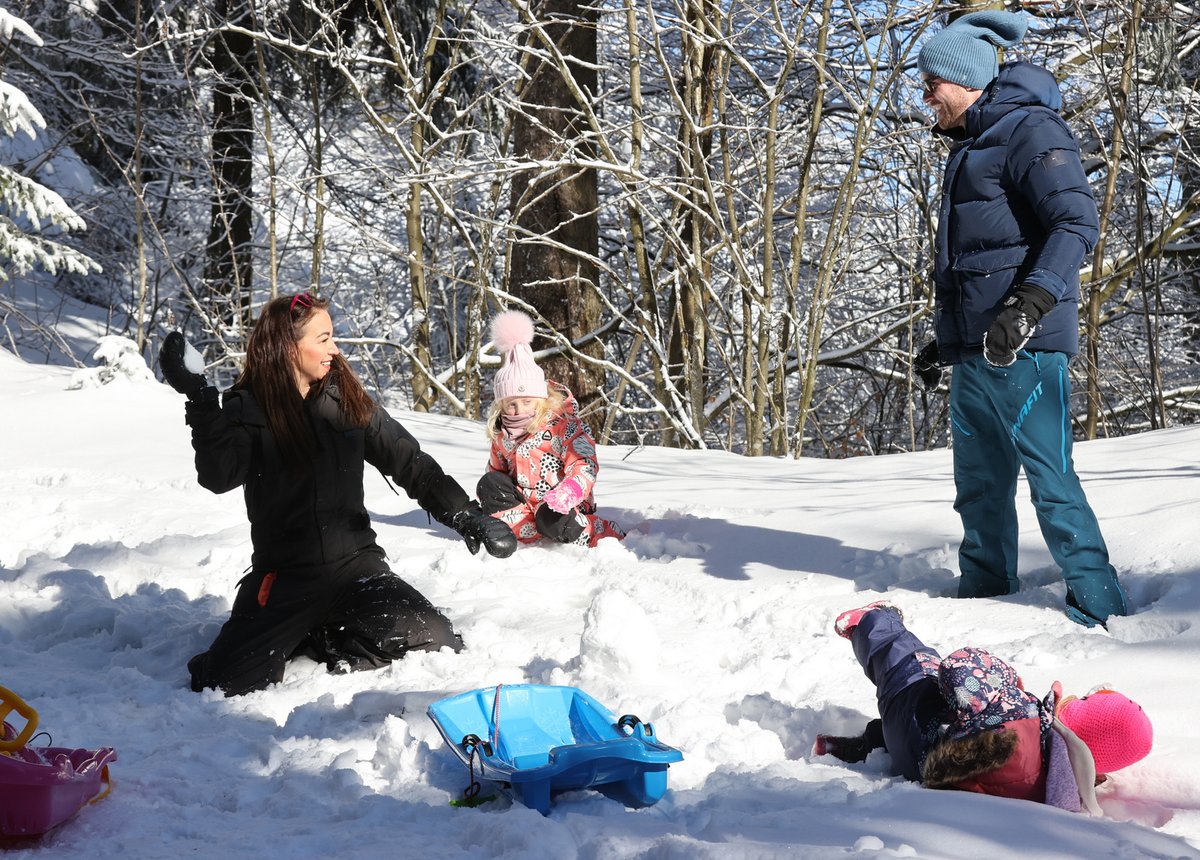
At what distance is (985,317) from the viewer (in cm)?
335

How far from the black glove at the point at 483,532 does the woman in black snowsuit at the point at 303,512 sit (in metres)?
0.30

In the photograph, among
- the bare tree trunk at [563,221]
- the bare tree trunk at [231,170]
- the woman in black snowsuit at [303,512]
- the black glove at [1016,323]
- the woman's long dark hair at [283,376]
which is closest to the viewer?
the black glove at [1016,323]

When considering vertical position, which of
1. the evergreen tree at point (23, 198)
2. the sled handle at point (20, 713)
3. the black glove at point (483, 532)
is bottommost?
the sled handle at point (20, 713)

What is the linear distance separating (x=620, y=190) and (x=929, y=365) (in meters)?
8.70

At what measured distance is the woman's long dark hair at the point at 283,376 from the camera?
A: 11.8 ft

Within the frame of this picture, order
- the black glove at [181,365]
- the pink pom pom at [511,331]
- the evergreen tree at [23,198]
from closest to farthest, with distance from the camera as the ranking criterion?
the black glove at [181,365] → the pink pom pom at [511,331] → the evergreen tree at [23,198]

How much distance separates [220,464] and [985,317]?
2.33 m

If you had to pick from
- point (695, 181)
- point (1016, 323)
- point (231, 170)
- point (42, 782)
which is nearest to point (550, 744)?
point (42, 782)

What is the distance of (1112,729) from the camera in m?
2.29

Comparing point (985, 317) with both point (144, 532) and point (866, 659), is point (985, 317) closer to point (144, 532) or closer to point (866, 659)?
point (866, 659)

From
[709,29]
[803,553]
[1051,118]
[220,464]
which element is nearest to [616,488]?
[803,553]

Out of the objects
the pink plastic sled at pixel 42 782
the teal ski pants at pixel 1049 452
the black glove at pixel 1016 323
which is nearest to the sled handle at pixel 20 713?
A: the pink plastic sled at pixel 42 782

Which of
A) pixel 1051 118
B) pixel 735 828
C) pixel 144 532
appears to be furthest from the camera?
pixel 144 532

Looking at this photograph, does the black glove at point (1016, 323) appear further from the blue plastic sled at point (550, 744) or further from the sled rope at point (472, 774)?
the sled rope at point (472, 774)
